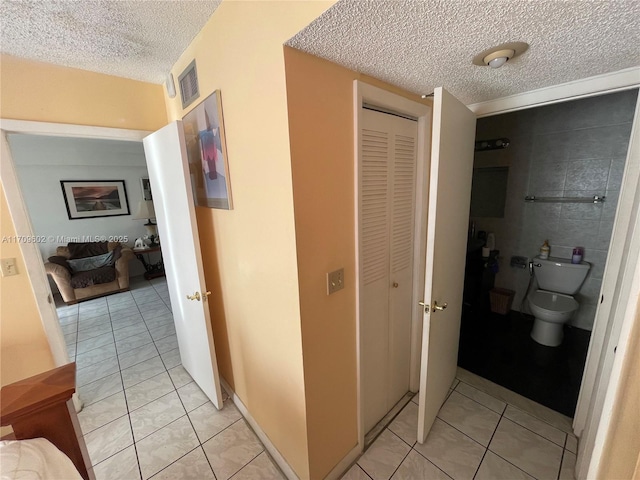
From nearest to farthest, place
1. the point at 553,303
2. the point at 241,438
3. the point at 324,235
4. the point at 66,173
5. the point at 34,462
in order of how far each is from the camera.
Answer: the point at 34,462, the point at 324,235, the point at 241,438, the point at 553,303, the point at 66,173

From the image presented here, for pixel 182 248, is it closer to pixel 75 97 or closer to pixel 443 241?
pixel 75 97

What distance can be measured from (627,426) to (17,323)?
2.80m

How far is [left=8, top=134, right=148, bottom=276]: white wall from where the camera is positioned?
3.94 metres

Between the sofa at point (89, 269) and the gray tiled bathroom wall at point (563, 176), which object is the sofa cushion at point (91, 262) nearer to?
the sofa at point (89, 269)

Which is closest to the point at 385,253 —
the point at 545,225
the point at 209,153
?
the point at 209,153

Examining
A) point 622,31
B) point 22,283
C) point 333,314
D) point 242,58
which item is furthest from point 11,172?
point 622,31

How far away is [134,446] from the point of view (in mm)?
1647

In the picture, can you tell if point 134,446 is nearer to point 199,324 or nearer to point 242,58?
point 199,324

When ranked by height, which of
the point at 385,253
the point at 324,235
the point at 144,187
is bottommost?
the point at 385,253

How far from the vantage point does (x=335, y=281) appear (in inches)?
48.6

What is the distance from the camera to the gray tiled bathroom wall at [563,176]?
222 cm

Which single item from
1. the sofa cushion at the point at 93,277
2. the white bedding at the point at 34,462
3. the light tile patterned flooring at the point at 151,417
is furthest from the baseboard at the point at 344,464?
the sofa cushion at the point at 93,277

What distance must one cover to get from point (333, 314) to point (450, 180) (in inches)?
36.5

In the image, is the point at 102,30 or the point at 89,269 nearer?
the point at 102,30
